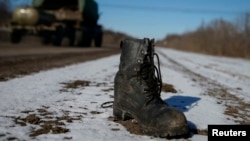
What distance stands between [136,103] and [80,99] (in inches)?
51.7

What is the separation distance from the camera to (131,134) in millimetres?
2803

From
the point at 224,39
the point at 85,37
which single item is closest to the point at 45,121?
the point at 85,37

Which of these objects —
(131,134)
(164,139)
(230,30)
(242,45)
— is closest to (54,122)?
(131,134)

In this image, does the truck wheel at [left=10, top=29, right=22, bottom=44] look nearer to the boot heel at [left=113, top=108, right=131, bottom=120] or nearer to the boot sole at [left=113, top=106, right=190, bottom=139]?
the boot heel at [left=113, top=108, right=131, bottom=120]

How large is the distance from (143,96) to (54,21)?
19.9 meters

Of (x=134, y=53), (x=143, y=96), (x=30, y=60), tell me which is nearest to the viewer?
(x=143, y=96)

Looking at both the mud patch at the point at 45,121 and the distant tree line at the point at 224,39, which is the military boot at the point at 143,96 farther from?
the distant tree line at the point at 224,39

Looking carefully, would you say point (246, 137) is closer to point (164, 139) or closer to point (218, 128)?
point (218, 128)

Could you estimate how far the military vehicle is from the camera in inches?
853

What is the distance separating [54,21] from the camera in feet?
72.8

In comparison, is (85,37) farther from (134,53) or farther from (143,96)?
(143,96)

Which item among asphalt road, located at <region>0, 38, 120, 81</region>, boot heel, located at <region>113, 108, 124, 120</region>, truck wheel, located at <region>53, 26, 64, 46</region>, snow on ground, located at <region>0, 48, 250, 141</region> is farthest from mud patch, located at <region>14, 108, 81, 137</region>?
truck wheel, located at <region>53, 26, 64, 46</region>

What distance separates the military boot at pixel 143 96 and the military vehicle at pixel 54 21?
18.9 meters

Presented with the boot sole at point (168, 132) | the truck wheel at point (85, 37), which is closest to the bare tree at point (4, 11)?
the truck wheel at point (85, 37)
